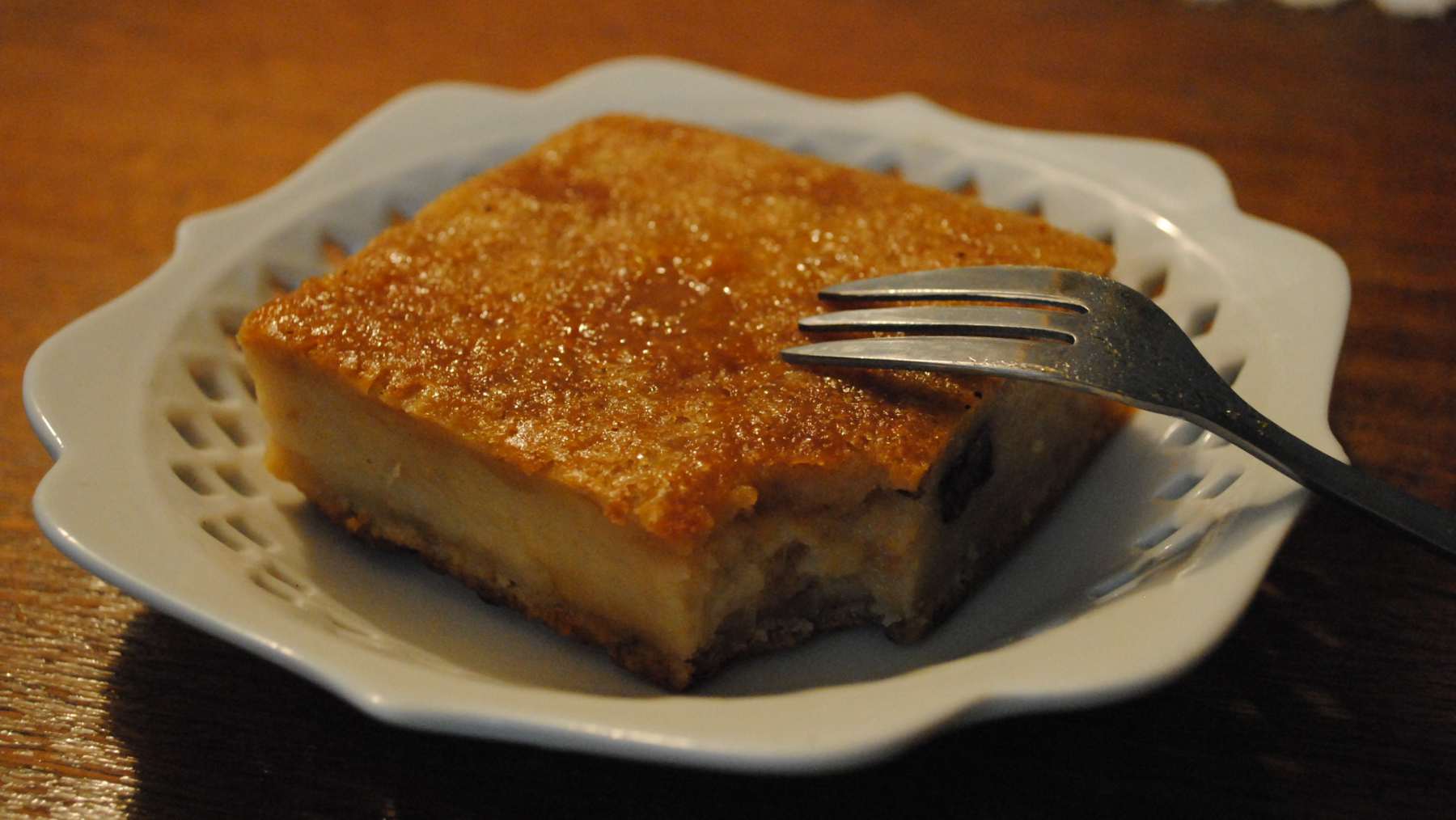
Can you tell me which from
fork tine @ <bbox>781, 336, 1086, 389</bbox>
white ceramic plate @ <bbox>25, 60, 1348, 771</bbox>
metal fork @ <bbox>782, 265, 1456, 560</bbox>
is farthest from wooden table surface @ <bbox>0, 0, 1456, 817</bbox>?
fork tine @ <bbox>781, 336, 1086, 389</bbox>

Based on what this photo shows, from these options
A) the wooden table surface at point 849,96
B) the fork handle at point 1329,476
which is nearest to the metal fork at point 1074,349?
the fork handle at point 1329,476

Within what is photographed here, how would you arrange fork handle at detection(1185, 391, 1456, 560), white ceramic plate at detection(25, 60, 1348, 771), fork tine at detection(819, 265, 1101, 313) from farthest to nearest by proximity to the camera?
fork tine at detection(819, 265, 1101, 313)
fork handle at detection(1185, 391, 1456, 560)
white ceramic plate at detection(25, 60, 1348, 771)

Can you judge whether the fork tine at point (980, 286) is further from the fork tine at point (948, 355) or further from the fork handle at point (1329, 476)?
the fork handle at point (1329, 476)

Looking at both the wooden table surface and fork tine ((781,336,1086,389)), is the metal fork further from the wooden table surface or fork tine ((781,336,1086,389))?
the wooden table surface

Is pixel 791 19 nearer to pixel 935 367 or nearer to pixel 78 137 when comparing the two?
pixel 78 137

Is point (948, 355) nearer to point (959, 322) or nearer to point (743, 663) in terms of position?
point (959, 322)

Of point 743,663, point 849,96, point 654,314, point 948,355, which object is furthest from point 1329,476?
point 849,96
